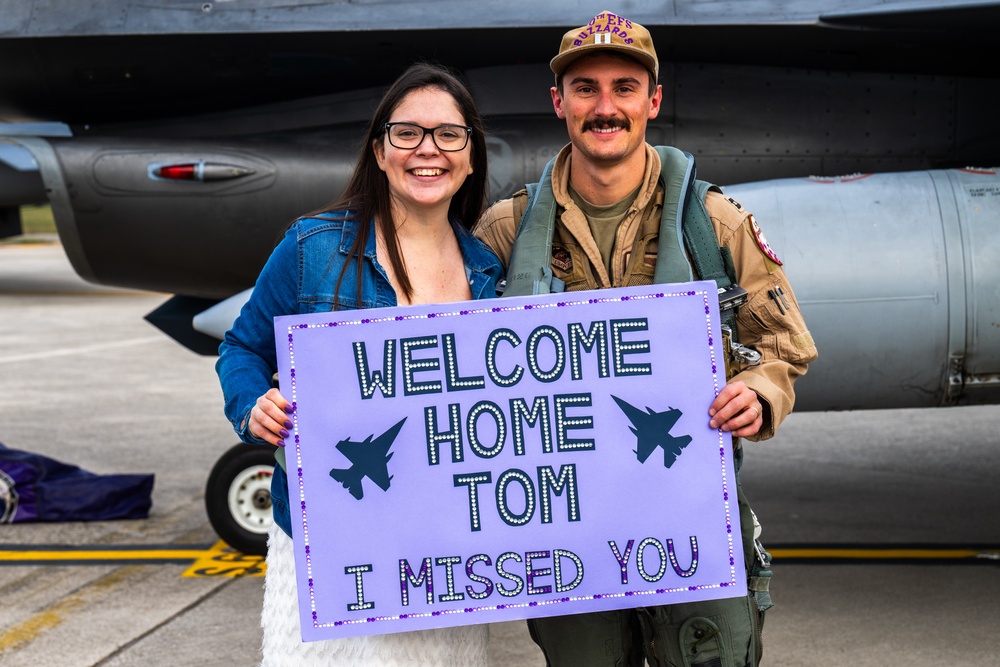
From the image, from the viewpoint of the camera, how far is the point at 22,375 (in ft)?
34.1

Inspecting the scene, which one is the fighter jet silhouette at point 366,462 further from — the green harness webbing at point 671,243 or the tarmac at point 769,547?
the tarmac at point 769,547

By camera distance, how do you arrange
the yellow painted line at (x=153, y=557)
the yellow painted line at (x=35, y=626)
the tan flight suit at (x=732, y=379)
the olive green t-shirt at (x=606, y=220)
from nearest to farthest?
the tan flight suit at (x=732, y=379) < the olive green t-shirt at (x=606, y=220) < the yellow painted line at (x=35, y=626) < the yellow painted line at (x=153, y=557)

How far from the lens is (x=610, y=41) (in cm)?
228

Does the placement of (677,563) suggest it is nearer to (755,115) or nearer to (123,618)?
(123,618)

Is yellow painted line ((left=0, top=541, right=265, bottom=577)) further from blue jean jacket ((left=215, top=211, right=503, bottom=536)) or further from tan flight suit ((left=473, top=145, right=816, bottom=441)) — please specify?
tan flight suit ((left=473, top=145, right=816, bottom=441))

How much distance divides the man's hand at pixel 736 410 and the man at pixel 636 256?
5 cm

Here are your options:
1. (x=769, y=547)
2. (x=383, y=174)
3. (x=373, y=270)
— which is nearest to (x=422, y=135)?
(x=383, y=174)

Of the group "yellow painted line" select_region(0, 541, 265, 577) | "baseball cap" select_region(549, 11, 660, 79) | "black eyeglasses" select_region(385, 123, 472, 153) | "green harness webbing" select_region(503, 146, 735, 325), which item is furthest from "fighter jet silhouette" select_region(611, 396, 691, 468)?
"yellow painted line" select_region(0, 541, 265, 577)

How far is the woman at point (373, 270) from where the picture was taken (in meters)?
2.10

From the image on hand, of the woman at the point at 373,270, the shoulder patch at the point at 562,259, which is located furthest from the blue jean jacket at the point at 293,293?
the shoulder patch at the point at 562,259

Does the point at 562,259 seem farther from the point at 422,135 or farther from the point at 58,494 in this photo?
the point at 58,494

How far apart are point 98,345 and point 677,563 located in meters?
11.7

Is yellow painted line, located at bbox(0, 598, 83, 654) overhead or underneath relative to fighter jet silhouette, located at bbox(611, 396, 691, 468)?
underneath

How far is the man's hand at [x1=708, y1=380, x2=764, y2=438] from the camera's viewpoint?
214 cm
